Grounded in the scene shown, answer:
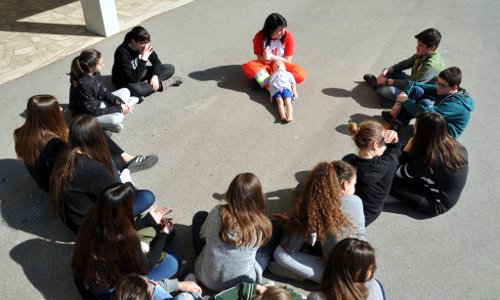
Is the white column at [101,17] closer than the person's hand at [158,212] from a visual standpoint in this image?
No

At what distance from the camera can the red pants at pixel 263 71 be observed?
5.77 metres

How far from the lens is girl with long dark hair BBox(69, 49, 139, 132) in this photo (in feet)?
15.6

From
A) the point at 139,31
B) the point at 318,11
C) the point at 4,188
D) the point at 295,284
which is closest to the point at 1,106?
the point at 4,188

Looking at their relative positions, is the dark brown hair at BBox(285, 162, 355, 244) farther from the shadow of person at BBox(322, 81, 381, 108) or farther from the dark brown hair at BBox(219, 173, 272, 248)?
the shadow of person at BBox(322, 81, 381, 108)

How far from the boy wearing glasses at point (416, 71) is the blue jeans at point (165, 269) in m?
3.49

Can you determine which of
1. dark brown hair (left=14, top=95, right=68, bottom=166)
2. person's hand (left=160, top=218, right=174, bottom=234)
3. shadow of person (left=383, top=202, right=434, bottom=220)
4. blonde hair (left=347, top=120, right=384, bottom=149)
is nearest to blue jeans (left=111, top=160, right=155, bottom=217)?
person's hand (left=160, top=218, right=174, bottom=234)

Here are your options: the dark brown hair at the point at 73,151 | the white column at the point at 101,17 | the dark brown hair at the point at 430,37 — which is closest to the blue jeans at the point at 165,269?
the dark brown hair at the point at 73,151

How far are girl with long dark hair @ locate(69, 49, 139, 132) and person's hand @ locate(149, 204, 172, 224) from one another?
53.5 inches

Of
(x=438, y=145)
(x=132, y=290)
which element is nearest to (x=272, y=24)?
(x=438, y=145)

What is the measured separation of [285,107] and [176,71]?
1731 millimetres

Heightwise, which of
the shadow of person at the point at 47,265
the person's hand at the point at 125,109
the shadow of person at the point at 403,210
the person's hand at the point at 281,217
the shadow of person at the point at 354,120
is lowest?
the shadow of person at the point at 403,210

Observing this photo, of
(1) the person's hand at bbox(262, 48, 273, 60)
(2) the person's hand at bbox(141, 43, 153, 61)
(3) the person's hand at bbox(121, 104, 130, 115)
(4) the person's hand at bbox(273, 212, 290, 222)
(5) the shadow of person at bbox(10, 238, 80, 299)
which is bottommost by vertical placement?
(5) the shadow of person at bbox(10, 238, 80, 299)

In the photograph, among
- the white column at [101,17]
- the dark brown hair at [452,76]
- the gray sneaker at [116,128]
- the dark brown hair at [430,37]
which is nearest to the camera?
the dark brown hair at [452,76]

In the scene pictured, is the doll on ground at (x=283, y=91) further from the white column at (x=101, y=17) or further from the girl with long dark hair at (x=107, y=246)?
the white column at (x=101, y=17)
